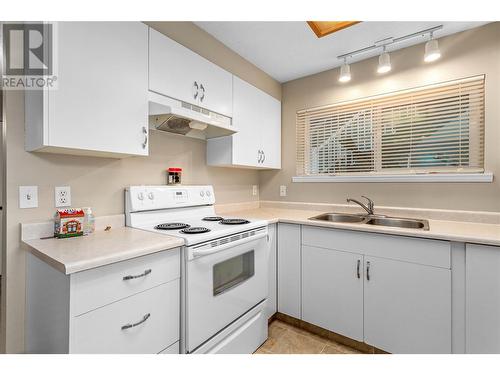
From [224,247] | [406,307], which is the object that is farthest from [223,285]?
[406,307]

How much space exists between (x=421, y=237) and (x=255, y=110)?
1726 millimetres

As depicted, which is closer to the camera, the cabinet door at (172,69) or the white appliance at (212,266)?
the white appliance at (212,266)

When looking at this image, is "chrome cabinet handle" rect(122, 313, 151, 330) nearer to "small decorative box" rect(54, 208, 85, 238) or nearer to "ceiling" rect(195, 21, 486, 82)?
"small decorative box" rect(54, 208, 85, 238)

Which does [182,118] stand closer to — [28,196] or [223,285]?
[28,196]

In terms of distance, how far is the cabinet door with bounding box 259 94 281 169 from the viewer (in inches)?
100

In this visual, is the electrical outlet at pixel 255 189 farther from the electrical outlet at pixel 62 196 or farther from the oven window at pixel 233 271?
the electrical outlet at pixel 62 196

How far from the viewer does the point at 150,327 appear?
1.14 metres

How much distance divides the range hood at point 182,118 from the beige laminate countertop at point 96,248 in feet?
2.47

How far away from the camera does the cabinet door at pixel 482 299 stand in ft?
4.28

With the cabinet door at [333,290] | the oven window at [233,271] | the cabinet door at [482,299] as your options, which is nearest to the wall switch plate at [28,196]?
A: the oven window at [233,271]

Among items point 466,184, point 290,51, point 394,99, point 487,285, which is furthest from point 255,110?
point 487,285

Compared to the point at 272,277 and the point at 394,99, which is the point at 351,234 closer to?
the point at 272,277

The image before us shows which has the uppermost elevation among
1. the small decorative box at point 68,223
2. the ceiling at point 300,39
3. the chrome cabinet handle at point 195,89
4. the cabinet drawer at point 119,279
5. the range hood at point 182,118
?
the ceiling at point 300,39

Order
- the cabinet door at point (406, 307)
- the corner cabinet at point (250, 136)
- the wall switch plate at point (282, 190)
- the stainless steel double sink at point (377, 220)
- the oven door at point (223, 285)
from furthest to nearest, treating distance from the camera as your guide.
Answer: the wall switch plate at point (282, 190) < the corner cabinet at point (250, 136) < the stainless steel double sink at point (377, 220) < the cabinet door at point (406, 307) < the oven door at point (223, 285)
